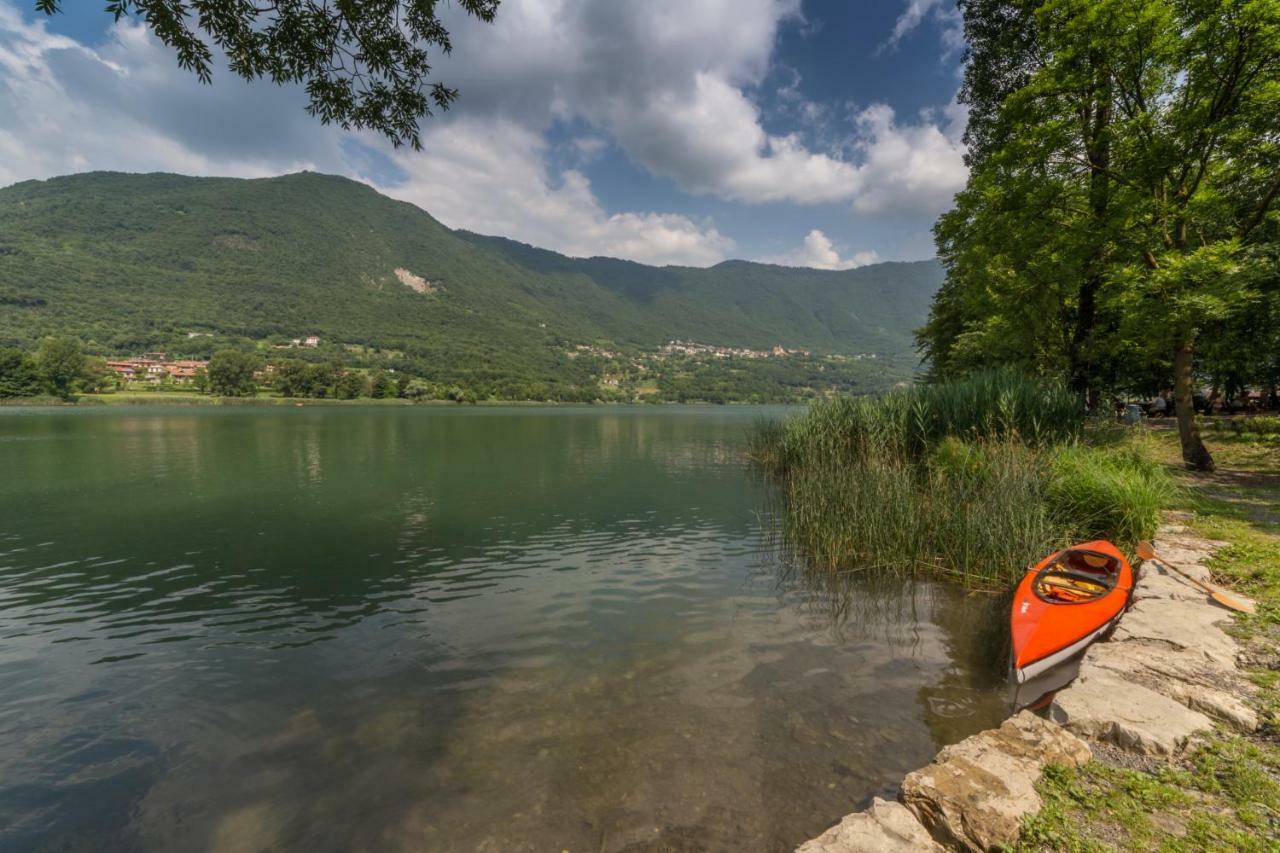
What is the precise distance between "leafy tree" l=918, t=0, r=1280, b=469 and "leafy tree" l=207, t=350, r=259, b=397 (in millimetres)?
117504

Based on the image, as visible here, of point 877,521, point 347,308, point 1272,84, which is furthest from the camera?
point 347,308

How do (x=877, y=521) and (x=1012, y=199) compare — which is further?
(x=1012, y=199)

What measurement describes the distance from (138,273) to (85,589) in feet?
691

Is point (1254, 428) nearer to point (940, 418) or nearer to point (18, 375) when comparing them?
point (940, 418)

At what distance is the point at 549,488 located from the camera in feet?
67.4

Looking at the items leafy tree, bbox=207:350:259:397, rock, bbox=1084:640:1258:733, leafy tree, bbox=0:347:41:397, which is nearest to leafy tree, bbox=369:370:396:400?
leafy tree, bbox=207:350:259:397

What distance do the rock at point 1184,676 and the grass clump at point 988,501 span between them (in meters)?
3.97

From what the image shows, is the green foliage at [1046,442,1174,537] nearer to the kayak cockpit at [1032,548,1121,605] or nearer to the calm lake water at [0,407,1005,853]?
the kayak cockpit at [1032,548,1121,605]

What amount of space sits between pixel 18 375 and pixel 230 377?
25.7m

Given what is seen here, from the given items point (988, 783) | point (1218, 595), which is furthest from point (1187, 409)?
point (988, 783)

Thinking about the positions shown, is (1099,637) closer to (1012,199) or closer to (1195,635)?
(1195,635)

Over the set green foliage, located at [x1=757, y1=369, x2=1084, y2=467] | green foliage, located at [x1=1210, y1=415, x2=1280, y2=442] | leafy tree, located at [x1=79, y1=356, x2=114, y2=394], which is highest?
leafy tree, located at [x1=79, y1=356, x2=114, y2=394]

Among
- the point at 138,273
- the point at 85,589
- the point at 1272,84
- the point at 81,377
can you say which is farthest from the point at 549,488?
the point at 138,273

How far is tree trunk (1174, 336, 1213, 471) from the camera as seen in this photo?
13742mm
